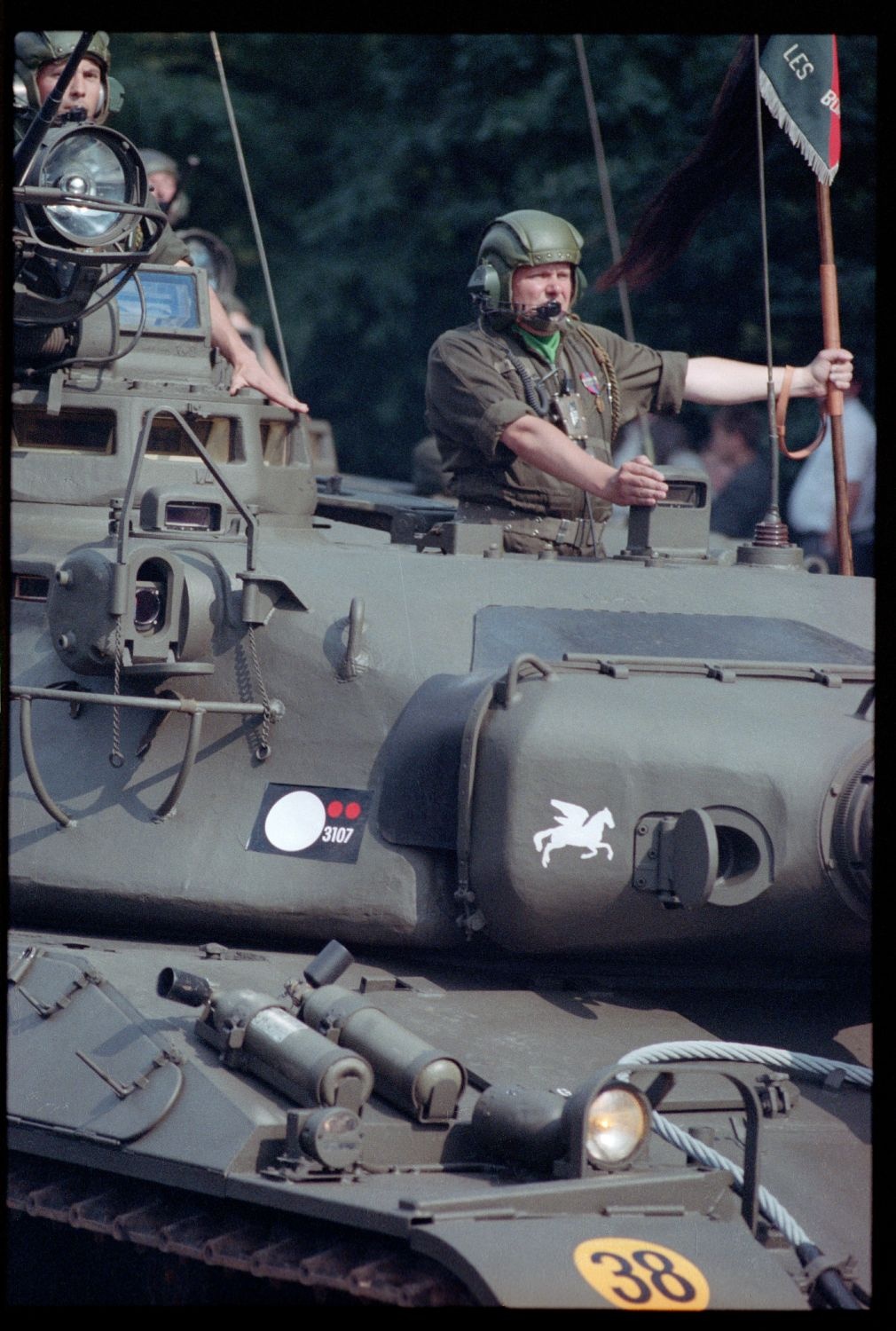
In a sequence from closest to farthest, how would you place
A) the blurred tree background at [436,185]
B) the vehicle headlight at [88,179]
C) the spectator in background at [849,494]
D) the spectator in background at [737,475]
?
the vehicle headlight at [88,179] < the spectator in background at [849,494] < the spectator in background at [737,475] < the blurred tree background at [436,185]

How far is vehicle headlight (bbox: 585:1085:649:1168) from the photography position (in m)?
4.48

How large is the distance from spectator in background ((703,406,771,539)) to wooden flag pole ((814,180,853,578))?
594 centimetres

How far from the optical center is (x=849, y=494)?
39.8 ft

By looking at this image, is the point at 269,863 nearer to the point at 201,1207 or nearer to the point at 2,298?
the point at 201,1207

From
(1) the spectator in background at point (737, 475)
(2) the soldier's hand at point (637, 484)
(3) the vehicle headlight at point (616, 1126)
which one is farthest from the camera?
(1) the spectator in background at point (737, 475)

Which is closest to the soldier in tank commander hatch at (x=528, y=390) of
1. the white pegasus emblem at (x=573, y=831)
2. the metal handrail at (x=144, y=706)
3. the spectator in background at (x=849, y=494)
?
the metal handrail at (x=144, y=706)

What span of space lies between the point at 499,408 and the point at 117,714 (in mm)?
1654

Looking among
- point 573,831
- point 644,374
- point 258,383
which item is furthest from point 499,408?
point 573,831

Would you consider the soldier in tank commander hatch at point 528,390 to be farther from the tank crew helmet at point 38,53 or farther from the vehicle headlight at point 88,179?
the tank crew helmet at point 38,53

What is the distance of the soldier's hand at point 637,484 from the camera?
20.6 ft

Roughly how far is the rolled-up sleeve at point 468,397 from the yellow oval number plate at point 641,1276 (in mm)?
2969

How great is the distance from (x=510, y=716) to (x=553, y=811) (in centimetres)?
27

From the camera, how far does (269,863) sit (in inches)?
219

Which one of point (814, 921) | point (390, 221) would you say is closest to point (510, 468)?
point (814, 921)
